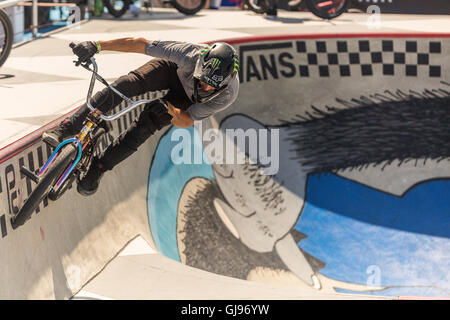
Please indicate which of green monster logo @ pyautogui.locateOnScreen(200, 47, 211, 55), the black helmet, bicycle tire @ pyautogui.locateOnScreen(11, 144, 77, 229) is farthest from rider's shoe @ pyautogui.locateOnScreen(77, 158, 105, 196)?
green monster logo @ pyautogui.locateOnScreen(200, 47, 211, 55)

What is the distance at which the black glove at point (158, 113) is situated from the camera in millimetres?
5324

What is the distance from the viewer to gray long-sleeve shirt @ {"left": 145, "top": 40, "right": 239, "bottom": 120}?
17.6 feet

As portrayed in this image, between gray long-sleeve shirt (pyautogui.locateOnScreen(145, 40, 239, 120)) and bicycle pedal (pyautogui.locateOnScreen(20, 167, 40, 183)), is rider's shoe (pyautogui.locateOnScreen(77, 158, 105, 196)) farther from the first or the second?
gray long-sleeve shirt (pyautogui.locateOnScreen(145, 40, 239, 120))

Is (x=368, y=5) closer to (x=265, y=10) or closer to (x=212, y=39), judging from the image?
(x=265, y=10)

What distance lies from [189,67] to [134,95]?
538 millimetres

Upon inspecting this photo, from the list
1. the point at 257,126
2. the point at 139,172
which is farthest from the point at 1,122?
the point at 257,126

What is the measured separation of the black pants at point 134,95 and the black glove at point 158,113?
0.02 m

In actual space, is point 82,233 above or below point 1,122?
below

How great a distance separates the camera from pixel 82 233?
5762 millimetres

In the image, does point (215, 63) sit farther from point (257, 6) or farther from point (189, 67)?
point (257, 6)

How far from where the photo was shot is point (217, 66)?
497 cm

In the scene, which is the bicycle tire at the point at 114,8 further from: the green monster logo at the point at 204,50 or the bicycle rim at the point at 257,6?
the green monster logo at the point at 204,50

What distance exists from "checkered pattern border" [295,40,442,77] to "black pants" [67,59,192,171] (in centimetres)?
560

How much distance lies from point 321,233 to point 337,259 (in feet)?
1.99
